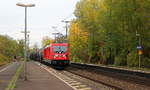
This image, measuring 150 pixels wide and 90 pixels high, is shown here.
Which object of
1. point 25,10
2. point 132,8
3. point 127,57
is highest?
point 132,8

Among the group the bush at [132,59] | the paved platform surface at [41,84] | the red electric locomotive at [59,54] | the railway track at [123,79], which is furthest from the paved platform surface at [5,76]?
the bush at [132,59]

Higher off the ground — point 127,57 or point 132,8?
point 132,8

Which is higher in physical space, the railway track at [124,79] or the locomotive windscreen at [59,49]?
the locomotive windscreen at [59,49]

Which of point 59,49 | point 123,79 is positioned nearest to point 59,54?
point 59,49

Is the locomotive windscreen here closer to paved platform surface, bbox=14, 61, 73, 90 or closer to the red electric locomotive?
the red electric locomotive

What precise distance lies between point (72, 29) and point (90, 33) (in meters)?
12.0

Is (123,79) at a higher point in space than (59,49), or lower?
lower

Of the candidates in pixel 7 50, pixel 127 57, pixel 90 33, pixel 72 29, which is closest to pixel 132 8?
pixel 127 57

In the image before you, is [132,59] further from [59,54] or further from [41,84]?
[41,84]

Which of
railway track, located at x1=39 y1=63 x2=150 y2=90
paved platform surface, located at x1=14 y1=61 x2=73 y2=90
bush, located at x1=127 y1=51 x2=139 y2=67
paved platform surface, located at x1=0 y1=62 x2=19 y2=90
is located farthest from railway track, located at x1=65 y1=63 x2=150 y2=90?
bush, located at x1=127 y1=51 x2=139 y2=67

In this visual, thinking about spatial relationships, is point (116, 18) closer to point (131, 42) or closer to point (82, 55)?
point (131, 42)

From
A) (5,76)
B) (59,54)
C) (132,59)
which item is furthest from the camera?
(132,59)

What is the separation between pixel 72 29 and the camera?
6688 cm

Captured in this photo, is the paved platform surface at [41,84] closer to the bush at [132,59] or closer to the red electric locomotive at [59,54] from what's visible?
the red electric locomotive at [59,54]
